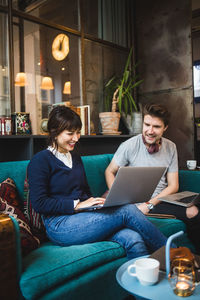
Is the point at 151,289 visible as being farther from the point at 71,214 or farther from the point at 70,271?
the point at 71,214

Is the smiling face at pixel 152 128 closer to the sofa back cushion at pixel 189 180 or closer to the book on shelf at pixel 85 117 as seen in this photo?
the sofa back cushion at pixel 189 180

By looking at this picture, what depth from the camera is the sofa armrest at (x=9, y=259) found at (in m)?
1.14

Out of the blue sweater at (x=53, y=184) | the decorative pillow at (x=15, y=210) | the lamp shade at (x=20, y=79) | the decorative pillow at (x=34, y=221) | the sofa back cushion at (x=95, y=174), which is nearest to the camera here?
the decorative pillow at (x=15, y=210)

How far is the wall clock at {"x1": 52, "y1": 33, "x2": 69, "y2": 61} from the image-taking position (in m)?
2.81

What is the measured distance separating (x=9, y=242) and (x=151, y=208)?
3.78 ft

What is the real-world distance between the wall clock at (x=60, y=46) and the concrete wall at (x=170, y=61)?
1.12m

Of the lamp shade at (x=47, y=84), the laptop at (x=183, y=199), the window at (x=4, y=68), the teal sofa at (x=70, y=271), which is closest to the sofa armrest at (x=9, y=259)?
the teal sofa at (x=70, y=271)

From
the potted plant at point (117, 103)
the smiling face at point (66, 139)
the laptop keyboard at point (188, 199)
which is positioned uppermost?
the potted plant at point (117, 103)

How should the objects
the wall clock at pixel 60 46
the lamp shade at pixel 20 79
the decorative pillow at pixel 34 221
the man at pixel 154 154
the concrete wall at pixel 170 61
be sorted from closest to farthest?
the decorative pillow at pixel 34 221, the man at pixel 154 154, the lamp shade at pixel 20 79, the wall clock at pixel 60 46, the concrete wall at pixel 170 61

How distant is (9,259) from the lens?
45.4 inches

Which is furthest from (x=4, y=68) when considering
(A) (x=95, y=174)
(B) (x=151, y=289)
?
(B) (x=151, y=289)

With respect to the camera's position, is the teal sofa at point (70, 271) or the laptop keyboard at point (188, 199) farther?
the laptop keyboard at point (188, 199)

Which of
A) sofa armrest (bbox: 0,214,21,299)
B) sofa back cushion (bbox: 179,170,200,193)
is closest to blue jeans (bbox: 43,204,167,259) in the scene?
sofa armrest (bbox: 0,214,21,299)

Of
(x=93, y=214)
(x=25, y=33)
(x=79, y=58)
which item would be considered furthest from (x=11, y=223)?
(x=79, y=58)
